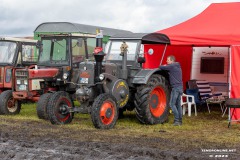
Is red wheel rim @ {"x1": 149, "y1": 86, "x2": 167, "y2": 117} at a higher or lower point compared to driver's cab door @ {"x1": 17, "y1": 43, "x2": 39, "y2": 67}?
lower

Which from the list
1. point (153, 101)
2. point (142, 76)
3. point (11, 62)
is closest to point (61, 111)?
point (142, 76)

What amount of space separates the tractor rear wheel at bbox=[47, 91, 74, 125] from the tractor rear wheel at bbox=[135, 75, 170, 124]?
1386 mm

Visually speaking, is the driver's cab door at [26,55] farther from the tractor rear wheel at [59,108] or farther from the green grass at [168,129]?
the tractor rear wheel at [59,108]

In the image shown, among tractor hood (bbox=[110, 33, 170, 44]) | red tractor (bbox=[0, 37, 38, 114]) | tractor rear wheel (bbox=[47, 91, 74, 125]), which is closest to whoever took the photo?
tractor rear wheel (bbox=[47, 91, 74, 125])

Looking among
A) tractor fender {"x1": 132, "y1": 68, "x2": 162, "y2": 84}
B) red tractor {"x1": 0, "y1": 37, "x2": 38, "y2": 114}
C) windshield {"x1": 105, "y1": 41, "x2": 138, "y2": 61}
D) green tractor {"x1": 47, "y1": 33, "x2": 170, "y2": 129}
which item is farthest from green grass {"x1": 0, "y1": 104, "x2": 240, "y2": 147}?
windshield {"x1": 105, "y1": 41, "x2": 138, "y2": 61}

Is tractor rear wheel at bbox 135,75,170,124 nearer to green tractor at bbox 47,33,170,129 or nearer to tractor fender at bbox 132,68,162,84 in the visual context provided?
green tractor at bbox 47,33,170,129

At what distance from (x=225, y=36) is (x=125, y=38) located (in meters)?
2.19

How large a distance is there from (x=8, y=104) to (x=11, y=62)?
4.24 feet

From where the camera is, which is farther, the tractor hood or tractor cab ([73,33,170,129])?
the tractor hood

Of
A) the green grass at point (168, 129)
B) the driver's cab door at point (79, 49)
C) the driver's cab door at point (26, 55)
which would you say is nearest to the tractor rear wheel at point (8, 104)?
the green grass at point (168, 129)

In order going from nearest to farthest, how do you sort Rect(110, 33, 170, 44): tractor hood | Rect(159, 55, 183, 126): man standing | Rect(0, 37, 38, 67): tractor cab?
Rect(159, 55, 183, 126): man standing < Rect(110, 33, 170, 44): tractor hood < Rect(0, 37, 38, 67): tractor cab

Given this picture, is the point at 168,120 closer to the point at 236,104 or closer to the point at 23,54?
the point at 236,104

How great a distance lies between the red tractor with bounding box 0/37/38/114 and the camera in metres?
11.2

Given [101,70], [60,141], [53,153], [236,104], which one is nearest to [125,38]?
[101,70]
